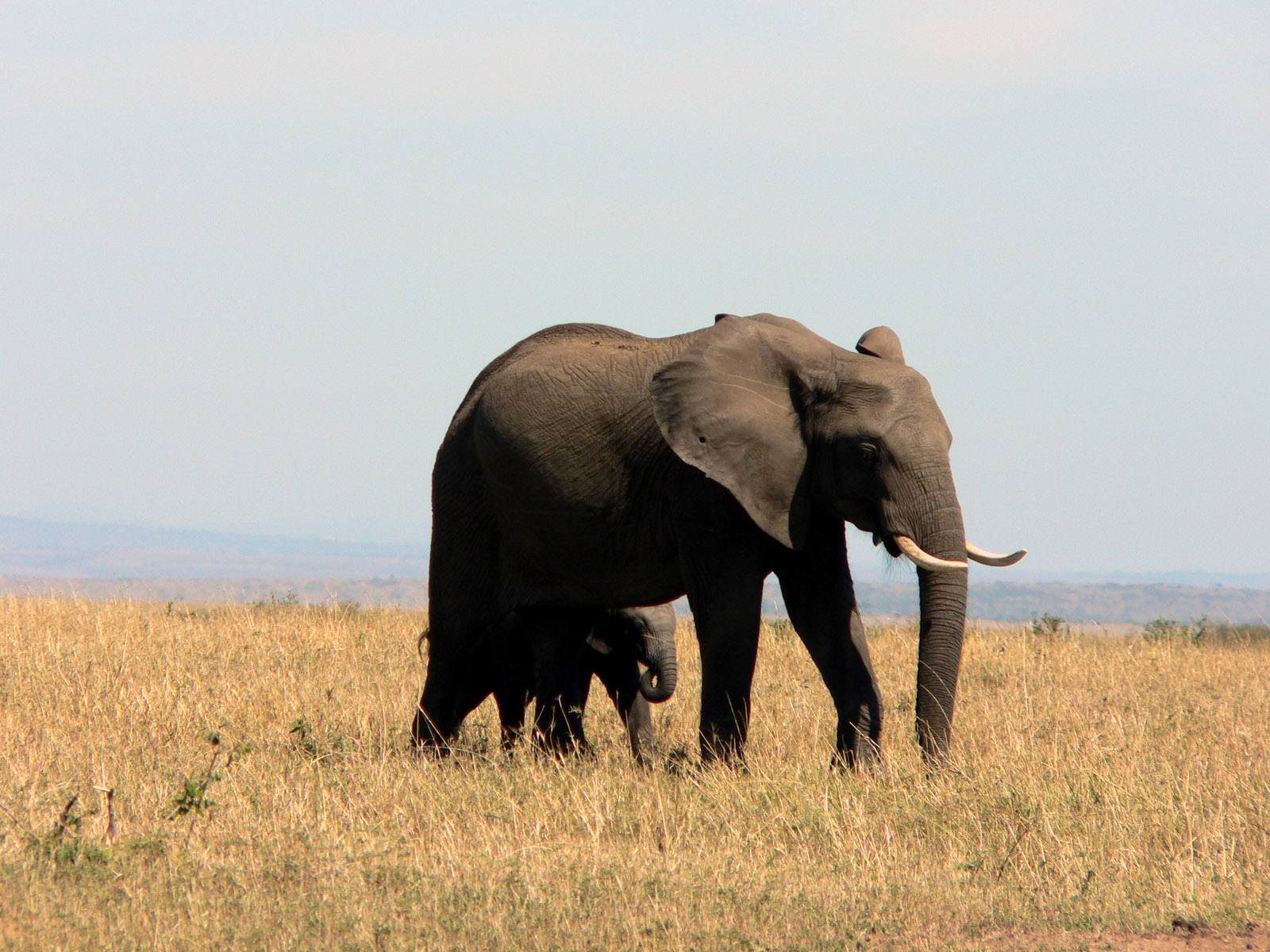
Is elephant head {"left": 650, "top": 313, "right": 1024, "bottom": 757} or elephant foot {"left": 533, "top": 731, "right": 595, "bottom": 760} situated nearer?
elephant head {"left": 650, "top": 313, "right": 1024, "bottom": 757}

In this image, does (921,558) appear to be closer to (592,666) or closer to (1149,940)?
(1149,940)

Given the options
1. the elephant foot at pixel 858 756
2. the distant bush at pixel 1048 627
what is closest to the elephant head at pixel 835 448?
the elephant foot at pixel 858 756

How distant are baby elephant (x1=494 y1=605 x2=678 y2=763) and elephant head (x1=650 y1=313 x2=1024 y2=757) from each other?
189 cm

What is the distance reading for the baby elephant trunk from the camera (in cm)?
996

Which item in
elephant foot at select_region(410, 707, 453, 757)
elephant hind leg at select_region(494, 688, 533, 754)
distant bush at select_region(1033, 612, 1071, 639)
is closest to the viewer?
elephant foot at select_region(410, 707, 453, 757)

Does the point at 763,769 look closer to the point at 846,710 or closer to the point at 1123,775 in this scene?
the point at 846,710

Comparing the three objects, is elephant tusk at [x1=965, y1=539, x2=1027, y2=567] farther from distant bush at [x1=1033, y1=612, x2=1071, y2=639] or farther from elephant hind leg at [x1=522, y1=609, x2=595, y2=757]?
distant bush at [x1=1033, y1=612, x2=1071, y2=639]

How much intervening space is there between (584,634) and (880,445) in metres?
2.59

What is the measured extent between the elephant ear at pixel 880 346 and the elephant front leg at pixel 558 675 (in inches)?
95.3

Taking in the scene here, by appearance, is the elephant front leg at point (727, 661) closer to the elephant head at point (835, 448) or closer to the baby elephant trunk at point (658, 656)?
the elephant head at point (835, 448)

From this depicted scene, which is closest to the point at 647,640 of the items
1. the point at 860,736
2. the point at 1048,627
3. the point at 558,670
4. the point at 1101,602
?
the point at 558,670

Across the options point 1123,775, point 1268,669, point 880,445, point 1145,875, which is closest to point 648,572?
point 880,445

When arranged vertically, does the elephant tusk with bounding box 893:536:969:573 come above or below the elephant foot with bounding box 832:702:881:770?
above

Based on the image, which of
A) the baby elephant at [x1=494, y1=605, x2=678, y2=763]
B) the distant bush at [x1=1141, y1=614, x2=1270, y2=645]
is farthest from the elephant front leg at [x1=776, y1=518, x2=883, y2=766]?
the distant bush at [x1=1141, y1=614, x2=1270, y2=645]
